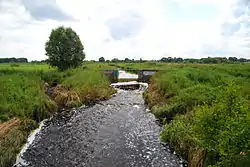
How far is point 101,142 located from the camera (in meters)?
15.2

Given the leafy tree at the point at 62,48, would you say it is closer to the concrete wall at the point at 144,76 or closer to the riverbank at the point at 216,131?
the concrete wall at the point at 144,76

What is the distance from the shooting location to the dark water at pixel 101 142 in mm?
12461

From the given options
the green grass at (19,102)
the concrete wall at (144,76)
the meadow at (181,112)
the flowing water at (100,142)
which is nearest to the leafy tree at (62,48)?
the meadow at (181,112)

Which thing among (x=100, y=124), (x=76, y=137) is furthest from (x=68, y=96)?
(x=76, y=137)

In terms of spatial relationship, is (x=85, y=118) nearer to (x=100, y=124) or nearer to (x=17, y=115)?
(x=100, y=124)

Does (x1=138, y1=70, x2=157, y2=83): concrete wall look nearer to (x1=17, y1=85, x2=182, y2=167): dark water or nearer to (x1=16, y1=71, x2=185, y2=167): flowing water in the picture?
(x1=16, y1=71, x2=185, y2=167): flowing water

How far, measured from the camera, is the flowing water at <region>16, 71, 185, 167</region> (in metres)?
12.5

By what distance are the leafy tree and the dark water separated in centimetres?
2715

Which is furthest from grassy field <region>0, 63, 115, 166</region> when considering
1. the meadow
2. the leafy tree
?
the leafy tree

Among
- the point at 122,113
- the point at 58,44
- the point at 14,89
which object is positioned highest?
the point at 58,44

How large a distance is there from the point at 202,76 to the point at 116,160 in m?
19.0

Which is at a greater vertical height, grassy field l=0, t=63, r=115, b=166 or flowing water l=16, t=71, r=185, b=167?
grassy field l=0, t=63, r=115, b=166

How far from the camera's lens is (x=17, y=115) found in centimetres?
1722

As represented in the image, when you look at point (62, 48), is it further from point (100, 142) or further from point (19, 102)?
point (100, 142)
